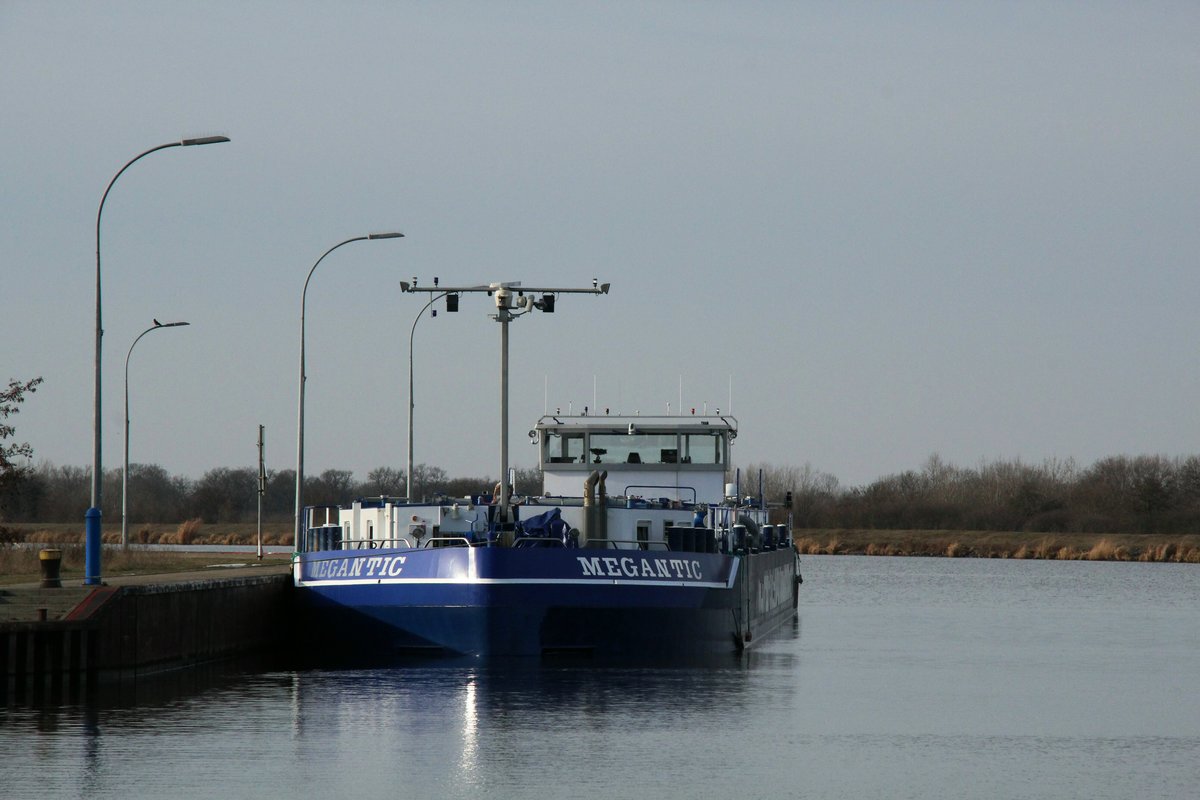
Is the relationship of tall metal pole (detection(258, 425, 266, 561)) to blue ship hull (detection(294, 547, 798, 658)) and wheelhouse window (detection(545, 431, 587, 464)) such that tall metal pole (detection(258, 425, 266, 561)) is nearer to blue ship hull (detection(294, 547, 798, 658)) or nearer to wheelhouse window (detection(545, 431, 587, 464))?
wheelhouse window (detection(545, 431, 587, 464))

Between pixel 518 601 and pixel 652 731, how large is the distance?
7376 mm

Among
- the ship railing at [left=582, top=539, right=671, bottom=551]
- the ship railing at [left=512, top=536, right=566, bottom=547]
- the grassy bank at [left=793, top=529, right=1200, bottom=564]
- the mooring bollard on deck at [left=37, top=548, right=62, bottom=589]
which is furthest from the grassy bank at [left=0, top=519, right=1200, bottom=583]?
the mooring bollard on deck at [left=37, top=548, right=62, bottom=589]

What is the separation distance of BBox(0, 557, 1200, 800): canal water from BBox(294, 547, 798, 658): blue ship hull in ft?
1.72

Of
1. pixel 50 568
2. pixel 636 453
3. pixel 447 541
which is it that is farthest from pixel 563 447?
pixel 50 568

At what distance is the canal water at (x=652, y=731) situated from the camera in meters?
17.8

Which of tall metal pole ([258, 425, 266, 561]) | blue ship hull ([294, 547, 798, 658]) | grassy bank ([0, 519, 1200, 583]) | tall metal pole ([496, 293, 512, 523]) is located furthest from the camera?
grassy bank ([0, 519, 1200, 583])

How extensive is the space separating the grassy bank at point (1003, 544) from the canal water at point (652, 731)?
215 feet

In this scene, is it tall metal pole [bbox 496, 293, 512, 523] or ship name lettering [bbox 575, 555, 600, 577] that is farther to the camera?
tall metal pole [bbox 496, 293, 512, 523]

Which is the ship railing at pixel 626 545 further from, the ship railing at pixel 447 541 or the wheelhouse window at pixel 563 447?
the wheelhouse window at pixel 563 447

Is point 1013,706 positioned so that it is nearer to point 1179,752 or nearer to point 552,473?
point 1179,752

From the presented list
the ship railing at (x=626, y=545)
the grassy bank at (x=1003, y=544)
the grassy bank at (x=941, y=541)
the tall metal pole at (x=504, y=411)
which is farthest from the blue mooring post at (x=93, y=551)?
the grassy bank at (x=1003, y=544)

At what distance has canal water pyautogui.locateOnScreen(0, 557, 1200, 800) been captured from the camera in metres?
17.8

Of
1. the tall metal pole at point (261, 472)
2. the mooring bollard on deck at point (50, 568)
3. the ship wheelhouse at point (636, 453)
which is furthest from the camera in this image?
the tall metal pole at point (261, 472)

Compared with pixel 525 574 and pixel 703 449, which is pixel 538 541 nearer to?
pixel 525 574
